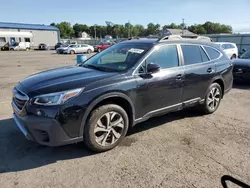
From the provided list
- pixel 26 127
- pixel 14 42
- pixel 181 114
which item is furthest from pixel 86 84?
pixel 14 42

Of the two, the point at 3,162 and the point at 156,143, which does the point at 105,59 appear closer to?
the point at 156,143

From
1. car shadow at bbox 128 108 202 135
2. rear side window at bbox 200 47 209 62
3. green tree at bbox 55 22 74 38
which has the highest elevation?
green tree at bbox 55 22 74 38

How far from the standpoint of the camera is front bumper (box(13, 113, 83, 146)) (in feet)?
9.50

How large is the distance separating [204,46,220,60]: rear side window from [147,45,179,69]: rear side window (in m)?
1.17

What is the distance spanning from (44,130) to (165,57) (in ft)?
8.20

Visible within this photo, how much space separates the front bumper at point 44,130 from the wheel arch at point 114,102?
0.96ft

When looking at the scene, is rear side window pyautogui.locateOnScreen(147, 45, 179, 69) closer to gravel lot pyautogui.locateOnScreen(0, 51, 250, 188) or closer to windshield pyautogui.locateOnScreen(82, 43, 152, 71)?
windshield pyautogui.locateOnScreen(82, 43, 152, 71)

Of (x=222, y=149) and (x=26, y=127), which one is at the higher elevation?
(x=26, y=127)

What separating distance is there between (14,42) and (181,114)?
45.5 meters

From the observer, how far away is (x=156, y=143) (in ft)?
12.3

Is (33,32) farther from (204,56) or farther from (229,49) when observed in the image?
(204,56)

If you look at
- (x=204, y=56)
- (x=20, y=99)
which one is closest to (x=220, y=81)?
(x=204, y=56)

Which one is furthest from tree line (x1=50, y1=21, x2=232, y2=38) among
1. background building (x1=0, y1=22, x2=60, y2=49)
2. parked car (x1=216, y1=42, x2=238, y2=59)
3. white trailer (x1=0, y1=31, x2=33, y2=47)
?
parked car (x1=216, y1=42, x2=238, y2=59)

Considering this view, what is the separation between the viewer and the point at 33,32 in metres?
48.4
